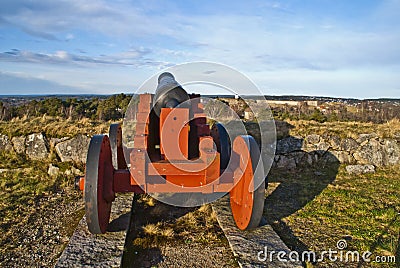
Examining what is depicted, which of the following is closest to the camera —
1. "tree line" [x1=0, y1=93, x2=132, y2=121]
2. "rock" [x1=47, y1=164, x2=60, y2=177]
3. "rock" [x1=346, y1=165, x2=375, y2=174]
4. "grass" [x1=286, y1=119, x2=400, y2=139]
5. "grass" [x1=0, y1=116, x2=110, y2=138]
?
"rock" [x1=47, y1=164, x2=60, y2=177]

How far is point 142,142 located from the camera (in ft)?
16.4

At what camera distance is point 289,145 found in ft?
32.2

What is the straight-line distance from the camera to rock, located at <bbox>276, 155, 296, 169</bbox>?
9.47 metres

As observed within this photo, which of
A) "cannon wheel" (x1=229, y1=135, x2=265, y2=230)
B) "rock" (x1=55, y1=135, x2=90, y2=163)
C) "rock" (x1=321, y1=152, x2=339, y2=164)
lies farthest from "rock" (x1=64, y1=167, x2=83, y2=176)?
"rock" (x1=321, y1=152, x2=339, y2=164)

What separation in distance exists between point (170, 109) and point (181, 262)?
2.00 metres

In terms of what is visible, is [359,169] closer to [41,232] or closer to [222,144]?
[222,144]

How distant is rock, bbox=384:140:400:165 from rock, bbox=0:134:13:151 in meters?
9.99

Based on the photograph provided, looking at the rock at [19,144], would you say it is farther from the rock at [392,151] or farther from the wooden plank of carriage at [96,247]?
the rock at [392,151]

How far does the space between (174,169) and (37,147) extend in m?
5.83

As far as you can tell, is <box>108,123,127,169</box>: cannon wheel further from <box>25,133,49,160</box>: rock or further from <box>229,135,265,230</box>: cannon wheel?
<box>25,133,49,160</box>: rock

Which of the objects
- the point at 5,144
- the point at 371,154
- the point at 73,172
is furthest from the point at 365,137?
the point at 5,144

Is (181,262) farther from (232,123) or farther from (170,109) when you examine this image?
(232,123)

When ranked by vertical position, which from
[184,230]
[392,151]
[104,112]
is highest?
[104,112]

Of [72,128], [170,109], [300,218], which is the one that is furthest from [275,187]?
[72,128]
